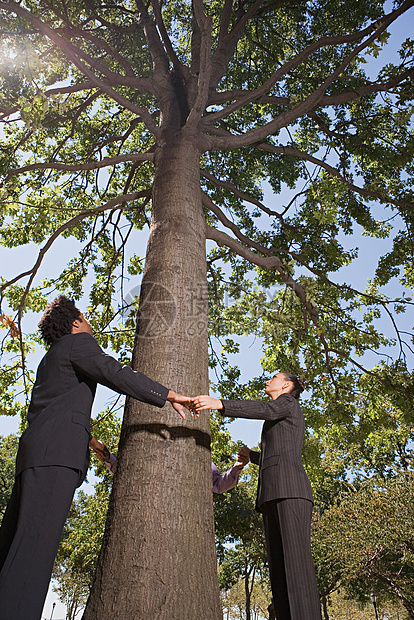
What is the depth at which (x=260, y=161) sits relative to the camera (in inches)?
364

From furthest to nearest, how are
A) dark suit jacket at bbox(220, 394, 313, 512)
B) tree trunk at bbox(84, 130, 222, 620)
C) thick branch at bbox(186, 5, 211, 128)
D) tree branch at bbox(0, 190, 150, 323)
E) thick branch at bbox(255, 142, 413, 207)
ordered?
thick branch at bbox(255, 142, 413, 207), tree branch at bbox(0, 190, 150, 323), thick branch at bbox(186, 5, 211, 128), dark suit jacket at bbox(220, 394, 313, 512), tree trunk at bbox(84, 130, 222, 620)

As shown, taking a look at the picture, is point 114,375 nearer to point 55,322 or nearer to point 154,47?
point 55,322

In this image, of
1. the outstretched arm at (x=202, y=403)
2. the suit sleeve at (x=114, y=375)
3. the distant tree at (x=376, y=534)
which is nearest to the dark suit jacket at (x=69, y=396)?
the suit sleeve at (x=114, y=375)

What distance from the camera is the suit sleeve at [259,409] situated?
3.05 m

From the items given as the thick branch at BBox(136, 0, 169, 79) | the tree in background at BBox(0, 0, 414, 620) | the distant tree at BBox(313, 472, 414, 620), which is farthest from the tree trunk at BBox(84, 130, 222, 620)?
the distant tree at BBox(313, 472, 414, 620)

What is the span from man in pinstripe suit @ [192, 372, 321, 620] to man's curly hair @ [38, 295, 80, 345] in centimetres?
98

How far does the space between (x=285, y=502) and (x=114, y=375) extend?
1459mm

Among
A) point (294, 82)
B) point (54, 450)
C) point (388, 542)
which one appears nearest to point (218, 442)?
point (54, 450)

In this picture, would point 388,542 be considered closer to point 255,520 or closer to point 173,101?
point 255,520

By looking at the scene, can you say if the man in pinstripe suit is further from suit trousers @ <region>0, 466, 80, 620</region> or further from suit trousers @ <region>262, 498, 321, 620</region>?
suit trousers @ <region>0, 466, 80, 620</region>

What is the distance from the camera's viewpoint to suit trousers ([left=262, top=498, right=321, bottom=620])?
2.71 m

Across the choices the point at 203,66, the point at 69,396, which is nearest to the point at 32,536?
the point at 69,396

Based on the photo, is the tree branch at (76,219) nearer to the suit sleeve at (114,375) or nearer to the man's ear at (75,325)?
the man's ear at (75,325)

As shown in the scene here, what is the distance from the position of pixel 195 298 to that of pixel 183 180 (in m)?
1.51
